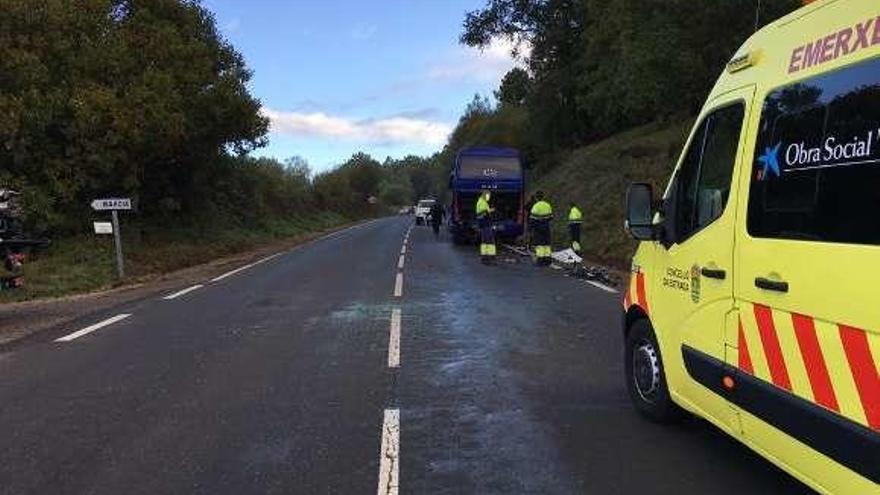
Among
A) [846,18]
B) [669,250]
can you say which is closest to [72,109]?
[669,250]

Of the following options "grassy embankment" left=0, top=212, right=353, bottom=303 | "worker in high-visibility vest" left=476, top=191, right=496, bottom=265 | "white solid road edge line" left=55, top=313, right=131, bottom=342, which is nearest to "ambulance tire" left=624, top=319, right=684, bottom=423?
"white solid road edge line" left=55, top=313, right=131, bottom=342

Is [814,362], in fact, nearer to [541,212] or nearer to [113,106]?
[541,212]

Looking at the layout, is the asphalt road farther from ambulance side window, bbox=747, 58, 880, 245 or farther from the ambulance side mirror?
ambulance side window, bbox=747, 58, 880, 245

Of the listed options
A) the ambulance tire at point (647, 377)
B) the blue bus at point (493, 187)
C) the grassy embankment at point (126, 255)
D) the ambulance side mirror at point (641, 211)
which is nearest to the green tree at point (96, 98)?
the grassy embankment at point (126, 255)

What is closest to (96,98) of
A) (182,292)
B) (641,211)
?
(182,292)

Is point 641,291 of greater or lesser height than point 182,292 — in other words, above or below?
above

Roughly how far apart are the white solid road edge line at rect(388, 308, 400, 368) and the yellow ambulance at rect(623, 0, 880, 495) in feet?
12.0

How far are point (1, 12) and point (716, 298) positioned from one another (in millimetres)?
25472

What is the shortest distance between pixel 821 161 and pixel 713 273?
1.17m

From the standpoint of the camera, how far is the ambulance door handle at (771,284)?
4273mm

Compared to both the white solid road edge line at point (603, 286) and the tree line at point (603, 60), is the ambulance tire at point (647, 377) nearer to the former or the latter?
the tree line at point (603, 60)

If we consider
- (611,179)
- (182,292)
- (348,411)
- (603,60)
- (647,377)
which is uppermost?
(603,60)

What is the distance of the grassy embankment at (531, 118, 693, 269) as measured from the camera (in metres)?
25.5

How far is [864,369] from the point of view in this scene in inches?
145
